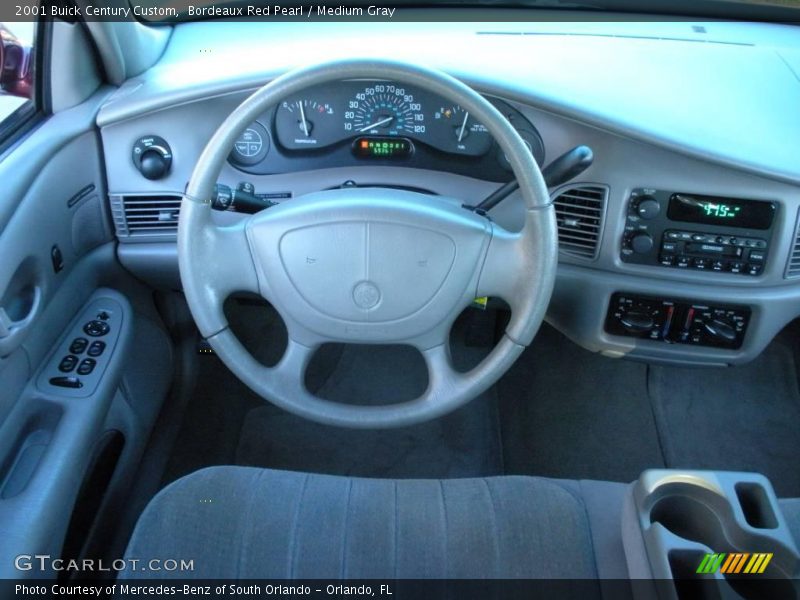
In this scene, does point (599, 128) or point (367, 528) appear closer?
point (367, 528)

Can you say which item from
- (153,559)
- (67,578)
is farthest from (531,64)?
(67,578)

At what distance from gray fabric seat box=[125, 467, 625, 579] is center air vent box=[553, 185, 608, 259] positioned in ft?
2.00

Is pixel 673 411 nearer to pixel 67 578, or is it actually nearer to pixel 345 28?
pixel 345 28

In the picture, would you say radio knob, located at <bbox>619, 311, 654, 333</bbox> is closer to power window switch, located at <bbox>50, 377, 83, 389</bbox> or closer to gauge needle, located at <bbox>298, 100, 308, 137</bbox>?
gauge needle, located at <bbox>298, 100, 308, 137</bbox>

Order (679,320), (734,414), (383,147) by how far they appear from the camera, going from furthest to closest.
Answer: (734,414) < (679,320) < (383,147)

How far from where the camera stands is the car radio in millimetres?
1677

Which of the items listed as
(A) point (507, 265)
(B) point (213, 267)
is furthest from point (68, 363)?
(A) point (507, 265)

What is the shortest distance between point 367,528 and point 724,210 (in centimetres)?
105

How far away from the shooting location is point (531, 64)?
5.89 feet

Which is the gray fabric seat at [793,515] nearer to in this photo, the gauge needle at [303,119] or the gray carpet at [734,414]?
the gray carpet at [734,414]

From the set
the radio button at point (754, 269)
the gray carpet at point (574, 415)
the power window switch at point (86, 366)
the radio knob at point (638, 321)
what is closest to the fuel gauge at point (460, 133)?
the radio knob at point (638, 321)

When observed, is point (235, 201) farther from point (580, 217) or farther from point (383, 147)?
point (580, 217)

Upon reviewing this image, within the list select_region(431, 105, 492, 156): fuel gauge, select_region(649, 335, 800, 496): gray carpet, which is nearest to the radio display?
select_region(431, 105, 492, 156): fuel gauge

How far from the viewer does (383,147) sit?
68.4 inches
